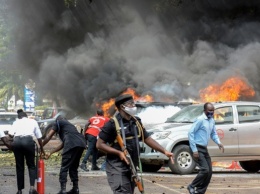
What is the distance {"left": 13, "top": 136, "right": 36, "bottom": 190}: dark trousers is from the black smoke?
1958cm

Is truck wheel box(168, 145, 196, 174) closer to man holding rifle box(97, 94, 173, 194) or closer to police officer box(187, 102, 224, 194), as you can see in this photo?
police officer box(187, 102, 224, 194)

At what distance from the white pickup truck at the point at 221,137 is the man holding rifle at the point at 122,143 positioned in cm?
747

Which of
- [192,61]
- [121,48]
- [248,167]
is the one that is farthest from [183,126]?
[121,48]

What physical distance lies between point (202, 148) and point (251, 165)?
596 cm

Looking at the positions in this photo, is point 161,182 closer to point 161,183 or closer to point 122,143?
point 161,183

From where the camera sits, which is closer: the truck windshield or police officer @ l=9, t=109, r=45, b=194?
police officer @ l=9, t=109, r=45, b=194

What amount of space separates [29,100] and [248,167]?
2525cm

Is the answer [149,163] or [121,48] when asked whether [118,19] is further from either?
[149,163]

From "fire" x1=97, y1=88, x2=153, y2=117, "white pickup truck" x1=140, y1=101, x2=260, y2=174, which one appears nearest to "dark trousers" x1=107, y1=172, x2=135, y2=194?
"white pickup truck" x1=140, y1=101, x2=260, y2=174

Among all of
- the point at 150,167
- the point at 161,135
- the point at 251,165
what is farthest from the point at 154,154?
the point at 251,165

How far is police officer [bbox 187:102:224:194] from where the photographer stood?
1006cm

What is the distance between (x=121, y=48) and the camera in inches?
1379

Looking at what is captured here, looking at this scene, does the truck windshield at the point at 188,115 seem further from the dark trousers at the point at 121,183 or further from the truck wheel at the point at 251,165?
the dark trousers at the point at 121,183

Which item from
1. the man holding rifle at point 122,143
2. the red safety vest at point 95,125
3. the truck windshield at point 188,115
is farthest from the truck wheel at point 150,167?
the man holding rifle at point 122,143
